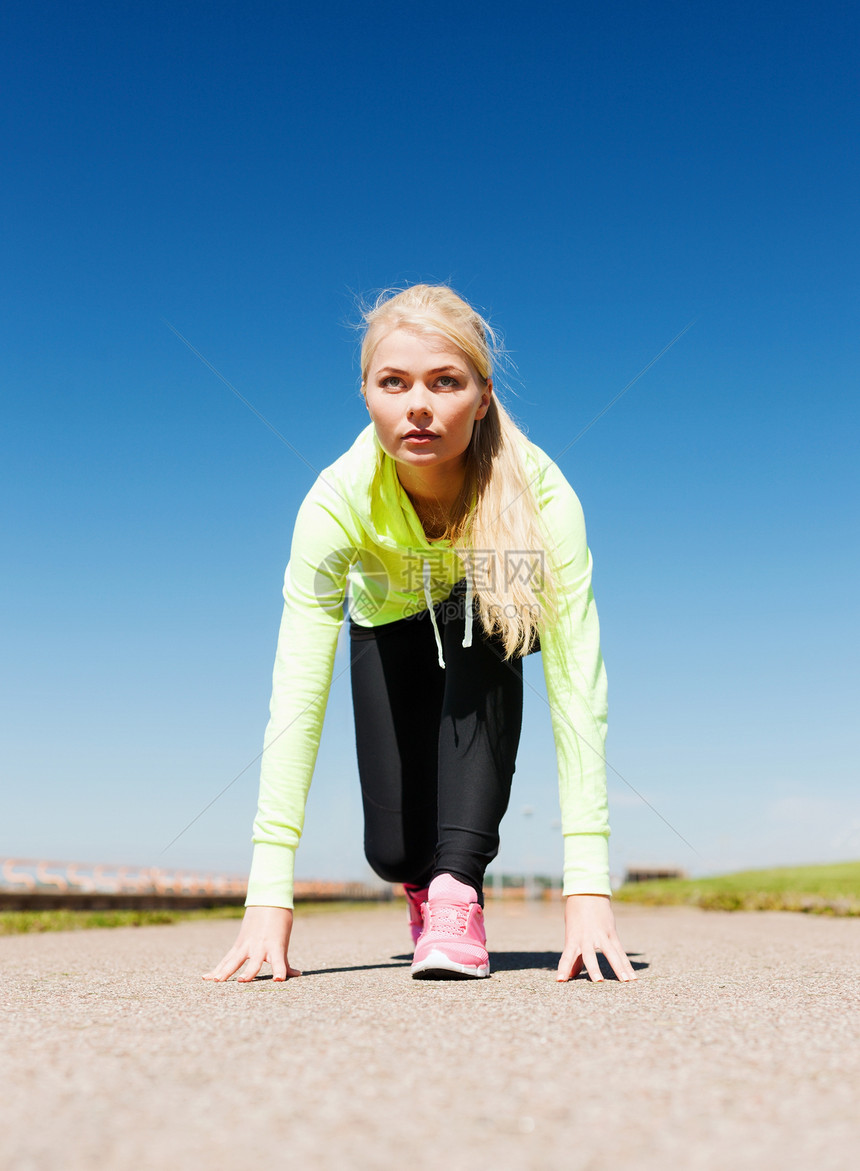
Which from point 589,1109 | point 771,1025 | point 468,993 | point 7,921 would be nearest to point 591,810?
point 468,993

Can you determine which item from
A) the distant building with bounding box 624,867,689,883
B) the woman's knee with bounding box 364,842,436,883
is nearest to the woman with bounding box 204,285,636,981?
the woman's knee with bounding box 364,842,436,883

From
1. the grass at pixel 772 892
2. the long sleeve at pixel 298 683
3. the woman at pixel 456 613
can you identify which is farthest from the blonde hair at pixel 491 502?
the grass at pixel 772 892

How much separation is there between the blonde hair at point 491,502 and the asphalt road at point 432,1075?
1055 mm

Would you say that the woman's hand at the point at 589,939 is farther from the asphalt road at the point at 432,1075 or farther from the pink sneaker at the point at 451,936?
the pink sneaker at the point at 451,936

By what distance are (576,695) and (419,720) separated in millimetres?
979

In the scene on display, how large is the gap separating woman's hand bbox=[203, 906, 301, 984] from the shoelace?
1.30ft

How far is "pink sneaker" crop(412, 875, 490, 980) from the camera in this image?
8.06 ft

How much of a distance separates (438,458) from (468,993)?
154 centimetres

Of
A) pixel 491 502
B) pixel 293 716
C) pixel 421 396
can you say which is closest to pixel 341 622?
pixel 293 716

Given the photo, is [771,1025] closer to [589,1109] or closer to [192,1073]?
[589,1109]

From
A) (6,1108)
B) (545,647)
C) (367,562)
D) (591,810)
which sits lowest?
(6,1108)

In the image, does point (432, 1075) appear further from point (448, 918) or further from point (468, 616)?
point (468, 616)

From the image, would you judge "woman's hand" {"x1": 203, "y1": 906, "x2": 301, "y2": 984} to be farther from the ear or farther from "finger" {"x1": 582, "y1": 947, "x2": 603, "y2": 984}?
the ear

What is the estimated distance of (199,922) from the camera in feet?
24.4
